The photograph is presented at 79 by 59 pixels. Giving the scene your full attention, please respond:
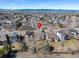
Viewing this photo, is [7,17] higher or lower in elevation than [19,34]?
higher

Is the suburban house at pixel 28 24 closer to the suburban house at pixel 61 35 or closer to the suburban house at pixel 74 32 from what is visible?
the suburban house at pixel 61 35

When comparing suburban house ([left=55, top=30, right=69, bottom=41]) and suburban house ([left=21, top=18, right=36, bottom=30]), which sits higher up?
suburban house ([left=21, top=18, right=36, bottom=30])

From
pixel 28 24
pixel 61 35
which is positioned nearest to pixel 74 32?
pixel 61 35

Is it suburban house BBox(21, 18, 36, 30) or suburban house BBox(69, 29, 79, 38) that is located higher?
suburban house BBox(21, 18, 36, 30)

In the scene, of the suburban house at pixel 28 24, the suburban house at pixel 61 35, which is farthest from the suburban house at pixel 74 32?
the suburban house at pixel 28 24

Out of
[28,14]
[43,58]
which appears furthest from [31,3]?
[43,58]

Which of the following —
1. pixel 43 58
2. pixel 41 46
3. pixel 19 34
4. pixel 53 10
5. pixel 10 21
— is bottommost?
pixel 43 58

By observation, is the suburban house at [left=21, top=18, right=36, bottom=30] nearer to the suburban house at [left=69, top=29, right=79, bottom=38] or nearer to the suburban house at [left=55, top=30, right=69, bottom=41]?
the suburban house at [left=55, top=30, right=69, bottom=41]

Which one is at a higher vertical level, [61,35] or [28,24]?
[28,24]

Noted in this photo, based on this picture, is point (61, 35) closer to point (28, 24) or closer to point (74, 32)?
point (74, 32)

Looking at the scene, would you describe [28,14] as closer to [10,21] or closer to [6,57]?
[10,21]

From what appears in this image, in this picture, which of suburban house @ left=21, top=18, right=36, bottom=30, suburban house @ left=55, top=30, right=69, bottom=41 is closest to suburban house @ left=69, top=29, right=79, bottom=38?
suburban house @ left=55, top=30, right=69, bottom=41
